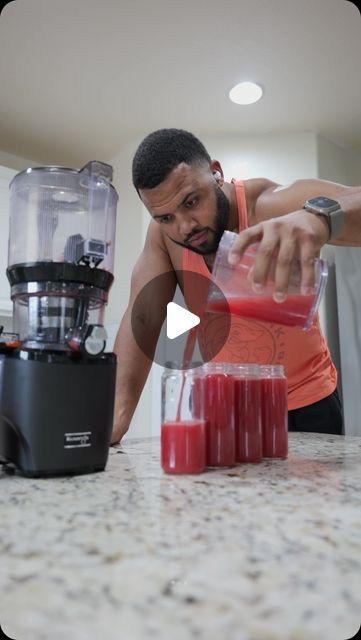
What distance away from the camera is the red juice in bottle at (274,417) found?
74cm

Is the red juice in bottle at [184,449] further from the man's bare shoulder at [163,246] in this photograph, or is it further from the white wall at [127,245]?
the white wall at [127,245]

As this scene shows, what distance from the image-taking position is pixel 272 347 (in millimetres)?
1295

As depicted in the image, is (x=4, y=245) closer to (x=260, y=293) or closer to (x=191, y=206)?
(x=191, y=206)

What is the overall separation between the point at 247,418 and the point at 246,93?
186 cm

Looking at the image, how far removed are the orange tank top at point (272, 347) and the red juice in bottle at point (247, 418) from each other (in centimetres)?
53

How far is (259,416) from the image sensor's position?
0.73m

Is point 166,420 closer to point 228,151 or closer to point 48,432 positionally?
point 48,432

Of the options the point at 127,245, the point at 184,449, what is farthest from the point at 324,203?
the point at 127,245

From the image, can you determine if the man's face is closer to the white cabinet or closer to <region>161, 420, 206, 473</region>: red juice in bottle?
<region>161, 420, 206, 473</region>: red juice in bottle

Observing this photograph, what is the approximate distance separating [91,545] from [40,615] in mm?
99
